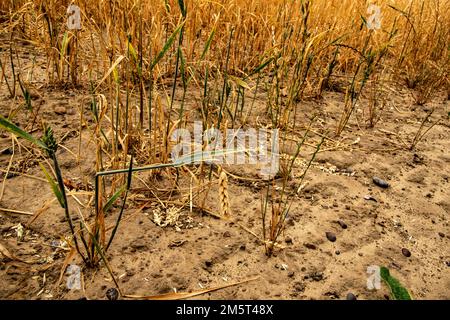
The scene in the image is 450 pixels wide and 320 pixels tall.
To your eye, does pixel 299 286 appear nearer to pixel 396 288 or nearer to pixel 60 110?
pixel 396 288

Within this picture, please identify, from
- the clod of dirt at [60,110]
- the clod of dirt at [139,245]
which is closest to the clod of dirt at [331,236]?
the clod of dirt at [139,245]

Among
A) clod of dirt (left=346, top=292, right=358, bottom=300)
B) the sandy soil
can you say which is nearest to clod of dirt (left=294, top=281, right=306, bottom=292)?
the sandy soil

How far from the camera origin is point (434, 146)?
6.36 ft

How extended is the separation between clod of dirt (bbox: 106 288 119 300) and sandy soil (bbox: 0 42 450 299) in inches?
0.7

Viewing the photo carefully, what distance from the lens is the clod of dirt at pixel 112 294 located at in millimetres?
976

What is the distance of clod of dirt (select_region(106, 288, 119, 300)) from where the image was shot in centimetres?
98

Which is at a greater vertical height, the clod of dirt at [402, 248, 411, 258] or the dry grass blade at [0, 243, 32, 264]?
the dry grass blade at [0, 243, 32, 264]

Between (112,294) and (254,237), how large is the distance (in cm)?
48

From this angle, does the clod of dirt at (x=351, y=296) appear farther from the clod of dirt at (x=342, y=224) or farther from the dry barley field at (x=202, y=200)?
the clod of dirt at (x=342, y=224)

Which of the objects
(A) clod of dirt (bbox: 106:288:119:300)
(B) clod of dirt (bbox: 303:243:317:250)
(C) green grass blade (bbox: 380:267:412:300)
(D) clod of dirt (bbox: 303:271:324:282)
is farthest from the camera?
(B) clod of dirt (bbox: 303:243:317:250)

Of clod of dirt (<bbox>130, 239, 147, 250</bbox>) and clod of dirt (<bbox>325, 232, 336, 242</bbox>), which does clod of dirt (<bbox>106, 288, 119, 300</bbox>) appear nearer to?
clod of dirt (<bbox>130, 239, 147, 250</bbox>)

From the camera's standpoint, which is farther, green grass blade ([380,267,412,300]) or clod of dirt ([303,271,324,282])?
clod of dirt ([303,271,324,282])

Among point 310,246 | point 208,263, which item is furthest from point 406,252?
point 208,263

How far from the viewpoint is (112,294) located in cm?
98
